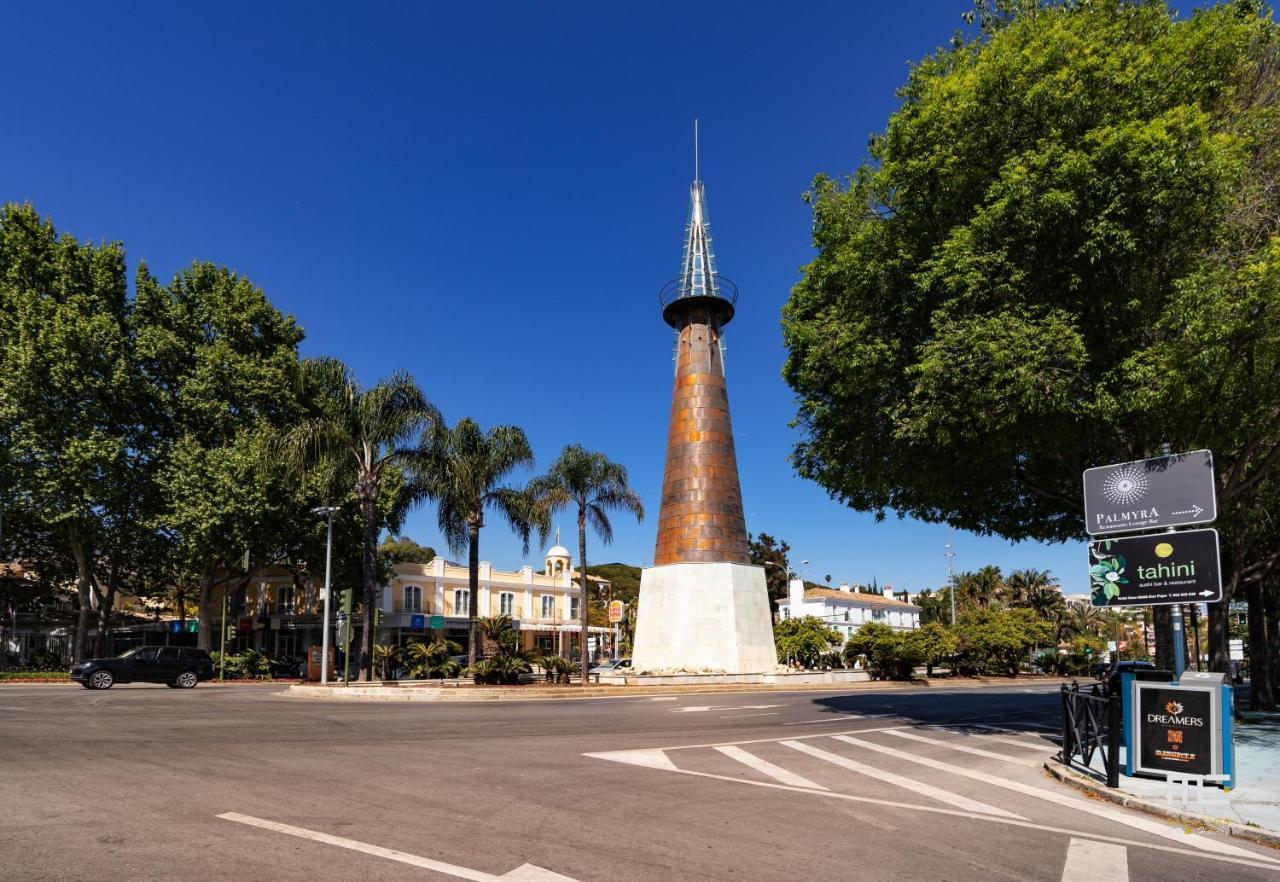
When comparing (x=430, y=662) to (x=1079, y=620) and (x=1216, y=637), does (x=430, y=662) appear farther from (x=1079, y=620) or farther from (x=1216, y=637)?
(x=1079, y=620)

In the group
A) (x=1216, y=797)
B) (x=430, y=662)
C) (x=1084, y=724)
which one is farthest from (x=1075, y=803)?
(x=430, y=662)

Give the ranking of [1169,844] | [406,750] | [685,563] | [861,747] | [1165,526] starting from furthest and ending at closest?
[685,563]
[861,747]
[406,750]
[1165,526]
[1169,844]

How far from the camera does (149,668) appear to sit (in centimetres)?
2944

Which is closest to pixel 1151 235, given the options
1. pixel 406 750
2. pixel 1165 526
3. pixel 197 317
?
pixel 1165 526

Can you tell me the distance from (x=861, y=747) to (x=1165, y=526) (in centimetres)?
583

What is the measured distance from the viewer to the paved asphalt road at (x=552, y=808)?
578cm

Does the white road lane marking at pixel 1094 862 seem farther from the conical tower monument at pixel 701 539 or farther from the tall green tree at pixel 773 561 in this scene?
the tall green tree at pixel 773 561

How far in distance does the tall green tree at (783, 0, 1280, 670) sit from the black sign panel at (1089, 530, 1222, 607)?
218 cm

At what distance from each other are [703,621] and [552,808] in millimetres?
25326

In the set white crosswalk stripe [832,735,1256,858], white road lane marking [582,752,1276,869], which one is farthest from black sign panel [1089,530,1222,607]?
white road lane marking [582,752,1276,869]

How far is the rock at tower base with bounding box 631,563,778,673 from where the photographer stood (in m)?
32.4

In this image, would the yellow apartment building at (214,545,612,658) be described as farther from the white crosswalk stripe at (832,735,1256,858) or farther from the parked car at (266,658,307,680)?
the white crosswalk stripe at (832,735,1256,858)

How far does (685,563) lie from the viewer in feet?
108

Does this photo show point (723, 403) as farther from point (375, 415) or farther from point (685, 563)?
point (375, 415)
